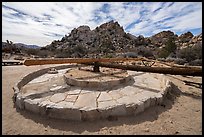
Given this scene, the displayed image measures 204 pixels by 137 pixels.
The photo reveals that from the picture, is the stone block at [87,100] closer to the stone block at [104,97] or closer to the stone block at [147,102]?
the stone block at [104,97]

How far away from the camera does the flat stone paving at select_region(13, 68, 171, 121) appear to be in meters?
2.95

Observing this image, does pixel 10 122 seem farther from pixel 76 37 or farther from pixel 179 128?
pixel 76 37

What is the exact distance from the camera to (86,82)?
14.2 feet

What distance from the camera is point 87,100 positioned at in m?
3.59

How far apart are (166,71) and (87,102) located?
2021mm

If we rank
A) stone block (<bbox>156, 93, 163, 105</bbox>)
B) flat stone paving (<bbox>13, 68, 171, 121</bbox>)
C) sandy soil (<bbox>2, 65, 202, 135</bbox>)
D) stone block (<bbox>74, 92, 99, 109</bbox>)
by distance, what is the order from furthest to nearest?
1. stone block (<bbox>156, 93, 163, 105</bbox>)
2. stone block (<bbox>74, 92, 99, 109</bbox>)
3. flat stone paving (<bbox>13, 68, 171, 121</bbox>)
4. sandy soil (<bbox>2, 65, 202, 135</bbox>)

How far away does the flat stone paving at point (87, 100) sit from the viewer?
2953mm

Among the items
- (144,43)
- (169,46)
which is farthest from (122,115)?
(144,43)

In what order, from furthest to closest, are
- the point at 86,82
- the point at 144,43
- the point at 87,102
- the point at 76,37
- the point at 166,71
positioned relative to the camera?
the point at 76,37 < the point at 144,43 < the point at 86,82 < the point at 166,71 < the point at 87,102

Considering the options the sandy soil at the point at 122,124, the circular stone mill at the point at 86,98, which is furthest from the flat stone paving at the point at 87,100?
the sandy soil at the point at 122,124

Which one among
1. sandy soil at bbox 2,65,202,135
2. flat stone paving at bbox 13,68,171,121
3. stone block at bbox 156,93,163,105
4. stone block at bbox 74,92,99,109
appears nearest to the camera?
sandy soil at bbox 2,65,202,135

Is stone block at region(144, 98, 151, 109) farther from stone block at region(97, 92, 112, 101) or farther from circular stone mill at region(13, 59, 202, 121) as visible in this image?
stone block at region(97, 92, 112, 101)

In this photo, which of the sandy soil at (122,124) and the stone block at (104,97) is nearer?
the sandy soil at (122,124)

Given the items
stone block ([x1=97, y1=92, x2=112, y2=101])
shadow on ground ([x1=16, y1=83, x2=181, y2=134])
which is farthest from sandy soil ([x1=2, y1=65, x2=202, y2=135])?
stone block ([x1=97, y1=92, x2=112, y2=101])
